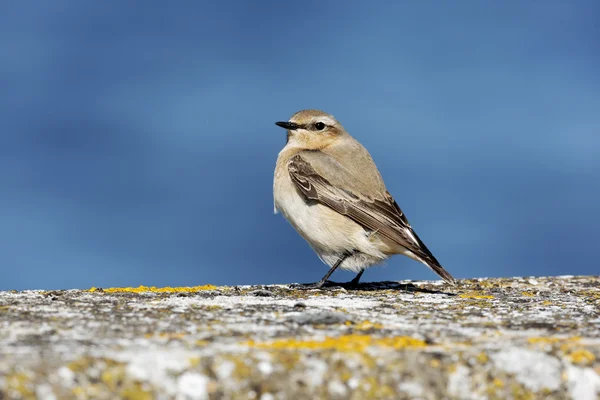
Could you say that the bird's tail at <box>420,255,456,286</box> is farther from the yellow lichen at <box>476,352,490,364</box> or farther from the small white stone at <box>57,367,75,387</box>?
the small white stone at <box>57,367,75,387</box>

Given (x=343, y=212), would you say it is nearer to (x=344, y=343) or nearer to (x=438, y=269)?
(x=438, y=269)

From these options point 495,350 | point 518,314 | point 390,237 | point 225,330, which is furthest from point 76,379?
point 390,237

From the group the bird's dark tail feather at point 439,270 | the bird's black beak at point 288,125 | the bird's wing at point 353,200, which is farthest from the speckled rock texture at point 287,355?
the bird's black beak at point 288,125

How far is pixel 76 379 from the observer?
189 centimetres

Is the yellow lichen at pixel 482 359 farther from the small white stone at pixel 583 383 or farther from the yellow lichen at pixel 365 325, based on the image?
the yellow lichen at pixel 365 325

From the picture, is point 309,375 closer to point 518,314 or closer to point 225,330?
point 225,330

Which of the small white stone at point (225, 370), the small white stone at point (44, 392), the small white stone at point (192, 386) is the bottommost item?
the small white stone at point (44, 392)

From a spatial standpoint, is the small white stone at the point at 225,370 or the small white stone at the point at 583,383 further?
the small white stone at the point at 583,383

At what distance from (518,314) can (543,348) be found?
102 cm

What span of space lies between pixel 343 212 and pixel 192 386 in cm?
484

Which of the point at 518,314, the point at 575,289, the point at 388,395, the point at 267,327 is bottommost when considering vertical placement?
the point at 388,395

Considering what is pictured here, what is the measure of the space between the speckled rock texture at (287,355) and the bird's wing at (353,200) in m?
3.36

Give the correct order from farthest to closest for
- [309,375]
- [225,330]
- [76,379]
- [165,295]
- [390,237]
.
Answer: [390,237]
[165,295]
[225,330]
[309,375]
[76,379]

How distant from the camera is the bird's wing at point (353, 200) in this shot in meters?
6.54
